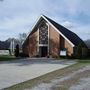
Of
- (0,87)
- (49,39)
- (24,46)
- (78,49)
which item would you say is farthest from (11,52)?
(0,87)

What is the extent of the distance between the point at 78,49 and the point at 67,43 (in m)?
2.12

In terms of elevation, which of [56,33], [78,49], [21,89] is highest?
[56,33]

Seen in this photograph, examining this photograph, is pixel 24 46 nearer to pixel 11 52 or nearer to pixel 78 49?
pixel 78 49

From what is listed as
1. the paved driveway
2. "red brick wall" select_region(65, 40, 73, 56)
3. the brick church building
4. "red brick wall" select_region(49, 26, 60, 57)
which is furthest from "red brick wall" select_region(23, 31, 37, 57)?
the paved driveway

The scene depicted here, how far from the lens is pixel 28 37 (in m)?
45.4

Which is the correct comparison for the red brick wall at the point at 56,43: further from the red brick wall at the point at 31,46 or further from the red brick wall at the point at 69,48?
the red brick wall at the point at 31,46

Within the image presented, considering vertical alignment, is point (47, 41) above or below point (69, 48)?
above

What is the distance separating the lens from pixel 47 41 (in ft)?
143

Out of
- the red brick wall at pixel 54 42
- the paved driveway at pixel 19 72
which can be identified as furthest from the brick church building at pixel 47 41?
the paved driveway at pixel 19 72

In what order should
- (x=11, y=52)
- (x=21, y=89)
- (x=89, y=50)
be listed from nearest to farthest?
(x=21, y=89)
(x=89, y=50)
(x=11, y=52)

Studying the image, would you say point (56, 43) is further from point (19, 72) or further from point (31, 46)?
point (19, 72)

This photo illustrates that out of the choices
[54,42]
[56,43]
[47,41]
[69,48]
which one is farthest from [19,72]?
[47,41]

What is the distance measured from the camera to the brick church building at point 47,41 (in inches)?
1636

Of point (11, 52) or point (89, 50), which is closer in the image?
point (89, 50)
